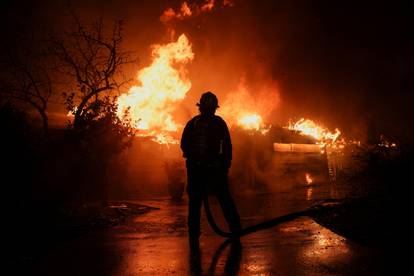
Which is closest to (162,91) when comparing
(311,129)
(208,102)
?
(311,129)

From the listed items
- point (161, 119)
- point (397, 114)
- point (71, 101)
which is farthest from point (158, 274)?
point (397, 114)

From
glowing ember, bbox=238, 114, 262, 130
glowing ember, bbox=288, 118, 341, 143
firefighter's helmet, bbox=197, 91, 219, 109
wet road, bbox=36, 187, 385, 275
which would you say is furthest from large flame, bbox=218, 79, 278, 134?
wet road, bbox=36, 187, 385, 275

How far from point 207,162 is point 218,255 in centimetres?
150

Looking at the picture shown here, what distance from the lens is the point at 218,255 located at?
4.41 metres

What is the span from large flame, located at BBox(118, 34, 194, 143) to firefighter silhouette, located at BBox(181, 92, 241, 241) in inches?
592

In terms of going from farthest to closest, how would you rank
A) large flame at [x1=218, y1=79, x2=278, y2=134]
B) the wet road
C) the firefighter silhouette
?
large flame at [x1=218, y1=79, x2=278, y2=134]
the firefighter silhouette
the wet road

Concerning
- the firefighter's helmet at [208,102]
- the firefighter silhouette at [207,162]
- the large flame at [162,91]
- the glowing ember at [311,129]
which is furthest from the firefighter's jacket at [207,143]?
the glowing ember at [311,129]

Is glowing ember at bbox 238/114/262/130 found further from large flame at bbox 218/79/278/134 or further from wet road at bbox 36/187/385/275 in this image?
wet road at bbox 36/187/385/275

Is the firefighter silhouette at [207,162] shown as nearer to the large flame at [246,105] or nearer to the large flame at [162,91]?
the large flame at [162,91]

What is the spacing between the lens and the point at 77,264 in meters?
4.24

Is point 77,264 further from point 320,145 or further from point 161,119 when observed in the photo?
point 320,145

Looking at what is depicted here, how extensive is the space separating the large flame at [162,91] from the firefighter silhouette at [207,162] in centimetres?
1503

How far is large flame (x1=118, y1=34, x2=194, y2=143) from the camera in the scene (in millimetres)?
21203

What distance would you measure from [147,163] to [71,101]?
9827mm
